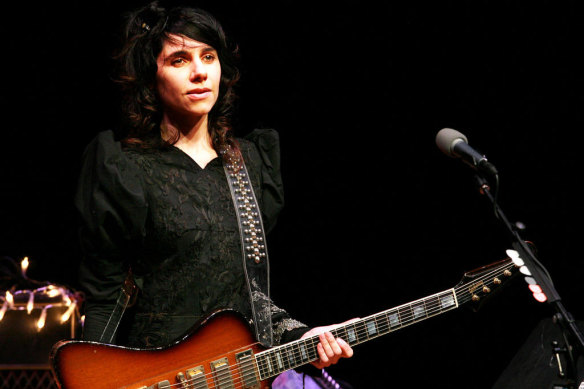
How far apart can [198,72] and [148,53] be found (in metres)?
Result: 0.22

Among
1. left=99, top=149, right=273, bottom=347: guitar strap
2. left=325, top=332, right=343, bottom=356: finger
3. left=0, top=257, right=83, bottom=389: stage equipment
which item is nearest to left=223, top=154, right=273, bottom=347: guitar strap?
left=99, top=149, right=273, bottom=347: guitar strap

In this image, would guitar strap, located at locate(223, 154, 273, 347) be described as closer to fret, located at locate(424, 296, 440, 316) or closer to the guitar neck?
the guitar neck

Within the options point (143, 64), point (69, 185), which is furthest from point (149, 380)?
point (69, 185)

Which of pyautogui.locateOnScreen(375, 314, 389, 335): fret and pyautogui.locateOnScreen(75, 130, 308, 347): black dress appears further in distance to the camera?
pyautogui.locateOnScreen(375, 314, 389, 335): fret

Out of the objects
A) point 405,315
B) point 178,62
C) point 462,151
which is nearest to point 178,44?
point 178,62

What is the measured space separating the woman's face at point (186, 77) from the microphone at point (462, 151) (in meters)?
0.79

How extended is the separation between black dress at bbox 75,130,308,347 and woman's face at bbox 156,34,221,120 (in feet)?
0.60

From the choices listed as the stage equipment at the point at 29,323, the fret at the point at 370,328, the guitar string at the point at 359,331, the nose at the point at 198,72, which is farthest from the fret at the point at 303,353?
the stage equipment at the point at 29,323

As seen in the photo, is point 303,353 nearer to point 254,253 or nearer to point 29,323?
point 254,253

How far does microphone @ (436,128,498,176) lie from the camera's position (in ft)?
5.88

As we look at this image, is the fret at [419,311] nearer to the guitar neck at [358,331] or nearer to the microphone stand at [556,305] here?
the guitar neck at [358,331]

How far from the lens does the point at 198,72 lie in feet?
6.92

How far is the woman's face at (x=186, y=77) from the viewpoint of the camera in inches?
83.7

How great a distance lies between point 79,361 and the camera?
176 cm
